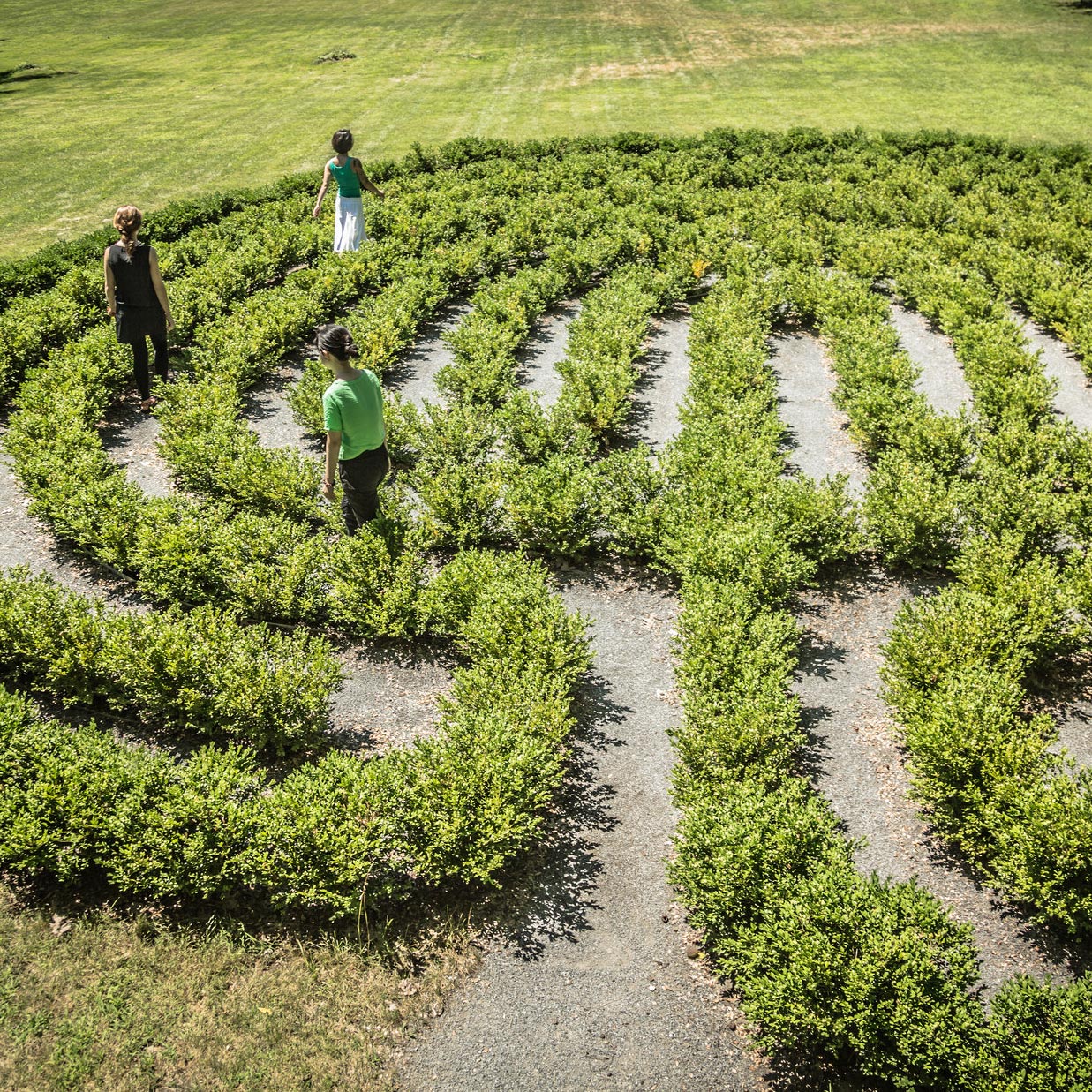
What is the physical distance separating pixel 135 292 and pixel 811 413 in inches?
364

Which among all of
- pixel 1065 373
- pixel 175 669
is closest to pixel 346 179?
pixel 175 669

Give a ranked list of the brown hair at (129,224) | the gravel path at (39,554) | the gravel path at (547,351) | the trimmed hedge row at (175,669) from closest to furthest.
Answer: the trimmed hedge row at (175,669) < the gravel path at (39,554) < the brown hair at (129,224) < the gravel path at (547,351)

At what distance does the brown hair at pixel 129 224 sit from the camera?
11.1m

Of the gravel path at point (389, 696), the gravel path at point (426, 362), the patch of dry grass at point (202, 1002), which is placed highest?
the gravel path at point (426, 362)

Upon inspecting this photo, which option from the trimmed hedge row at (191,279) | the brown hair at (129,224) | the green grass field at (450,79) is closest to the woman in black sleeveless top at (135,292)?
the brown hair at (129,224)

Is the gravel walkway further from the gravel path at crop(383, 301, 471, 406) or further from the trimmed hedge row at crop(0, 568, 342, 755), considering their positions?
the trimmed hedge row at crop(0, 568, 342, 755)

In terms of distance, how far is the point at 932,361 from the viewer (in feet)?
48.8

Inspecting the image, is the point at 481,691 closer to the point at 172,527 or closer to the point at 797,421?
the point at 172,527

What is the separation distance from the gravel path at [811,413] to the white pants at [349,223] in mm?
7143

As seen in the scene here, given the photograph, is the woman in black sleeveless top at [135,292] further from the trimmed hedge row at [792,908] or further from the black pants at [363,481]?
the trimmed hedge row at [792,908]

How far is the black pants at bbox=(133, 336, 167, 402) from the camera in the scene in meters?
12.3

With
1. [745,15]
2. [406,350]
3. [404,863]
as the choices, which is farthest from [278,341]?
[745,15]

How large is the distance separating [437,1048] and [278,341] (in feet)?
36.8

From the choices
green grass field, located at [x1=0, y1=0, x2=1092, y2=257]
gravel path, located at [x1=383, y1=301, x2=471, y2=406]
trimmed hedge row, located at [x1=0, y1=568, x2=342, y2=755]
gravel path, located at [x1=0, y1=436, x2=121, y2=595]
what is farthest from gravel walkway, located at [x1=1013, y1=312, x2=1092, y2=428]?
green grass field, located at [x1=0, y1=0, x2=1092, y2=257]
